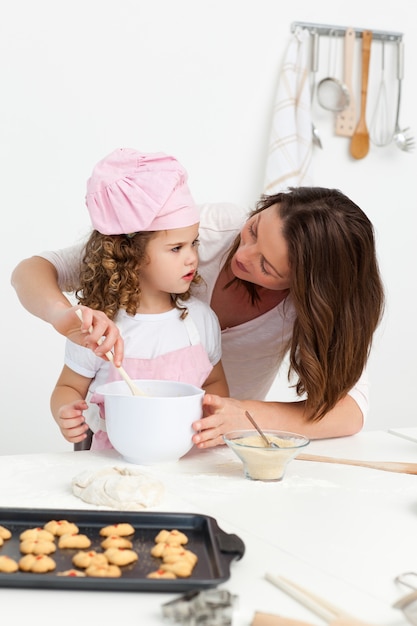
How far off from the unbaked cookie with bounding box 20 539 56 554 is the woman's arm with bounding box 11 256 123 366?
47cm

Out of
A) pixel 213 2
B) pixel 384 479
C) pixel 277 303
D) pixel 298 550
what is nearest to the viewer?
pixel 298 550

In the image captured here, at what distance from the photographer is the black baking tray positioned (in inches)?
32.3

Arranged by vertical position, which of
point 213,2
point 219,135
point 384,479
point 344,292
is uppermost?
point 213,2

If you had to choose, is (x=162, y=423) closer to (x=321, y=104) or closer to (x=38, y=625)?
(x=38, y=625)

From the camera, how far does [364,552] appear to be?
98 centimetres

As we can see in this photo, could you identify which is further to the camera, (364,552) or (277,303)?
(277,303)

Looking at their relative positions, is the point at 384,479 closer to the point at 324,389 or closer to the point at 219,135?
the point at 324,389

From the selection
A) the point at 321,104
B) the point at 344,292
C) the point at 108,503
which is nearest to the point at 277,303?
the point at 344,292

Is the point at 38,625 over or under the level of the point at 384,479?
over

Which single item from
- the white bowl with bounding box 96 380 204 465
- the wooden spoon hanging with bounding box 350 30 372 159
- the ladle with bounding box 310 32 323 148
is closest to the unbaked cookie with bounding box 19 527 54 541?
the white bowl with bounding box 96 380 204 465

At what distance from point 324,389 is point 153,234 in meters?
0.46

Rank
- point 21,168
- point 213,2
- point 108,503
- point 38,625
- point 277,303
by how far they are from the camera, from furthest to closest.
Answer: point 213,2
point 21,168
point 277,303
point 108,503
point 38,625

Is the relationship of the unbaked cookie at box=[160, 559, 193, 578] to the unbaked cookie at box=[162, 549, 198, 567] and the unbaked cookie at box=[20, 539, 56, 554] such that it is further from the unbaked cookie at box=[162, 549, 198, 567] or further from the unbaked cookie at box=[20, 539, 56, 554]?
the unbaked cookie at box=[20, 539, 56, 554]

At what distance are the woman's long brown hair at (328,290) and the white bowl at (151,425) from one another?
0.30 metres
